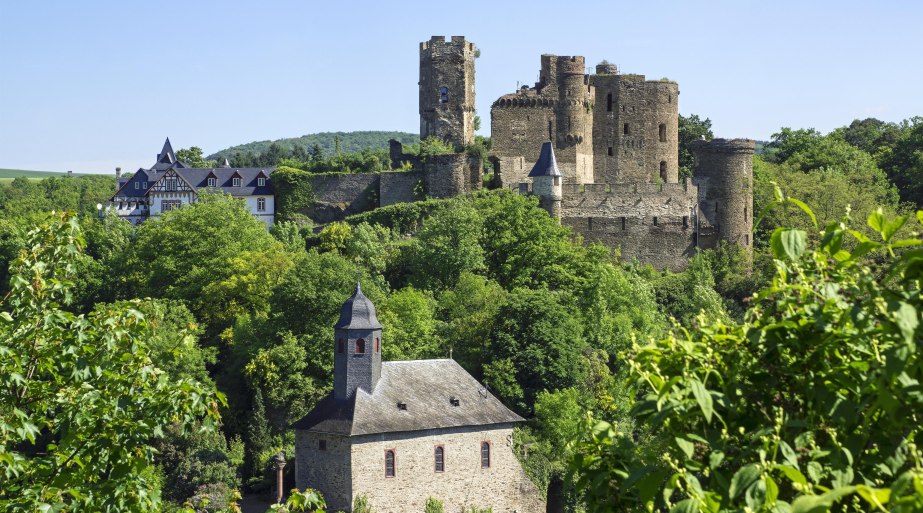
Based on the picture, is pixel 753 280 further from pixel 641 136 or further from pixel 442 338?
pixel 442 338

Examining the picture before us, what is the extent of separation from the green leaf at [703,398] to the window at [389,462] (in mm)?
30037

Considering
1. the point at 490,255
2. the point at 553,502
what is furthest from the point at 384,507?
the point at 490,255

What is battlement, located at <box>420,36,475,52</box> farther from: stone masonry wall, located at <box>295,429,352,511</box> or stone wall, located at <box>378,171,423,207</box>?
stone masonry wall, located at <box>295,429,352,511</box>

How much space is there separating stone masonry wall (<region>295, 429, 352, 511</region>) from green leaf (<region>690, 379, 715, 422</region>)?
95.5 feet

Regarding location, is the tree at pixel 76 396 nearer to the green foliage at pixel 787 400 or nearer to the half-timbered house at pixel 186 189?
the green foliage at pixel 787 400

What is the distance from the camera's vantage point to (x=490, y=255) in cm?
5300

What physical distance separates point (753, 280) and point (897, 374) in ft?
149

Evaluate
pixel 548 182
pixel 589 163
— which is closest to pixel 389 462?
pixel 548 182

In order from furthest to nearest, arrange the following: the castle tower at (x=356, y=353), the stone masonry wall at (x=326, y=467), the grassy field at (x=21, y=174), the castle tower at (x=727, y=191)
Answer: the grassy field at (x=21, y=174) < the castle tower at (x=727, y=191) < the castle tower at (x=356, y=353) < the stone masonry wall at (x=326, y=467)

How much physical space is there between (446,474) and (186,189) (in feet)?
113

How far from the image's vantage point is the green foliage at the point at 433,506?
3756cm

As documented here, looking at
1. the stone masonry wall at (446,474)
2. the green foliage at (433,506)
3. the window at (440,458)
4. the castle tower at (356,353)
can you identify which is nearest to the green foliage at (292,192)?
the castle tower at (356,353)

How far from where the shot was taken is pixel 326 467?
37594mm

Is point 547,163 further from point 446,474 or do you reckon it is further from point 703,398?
point 703,398
